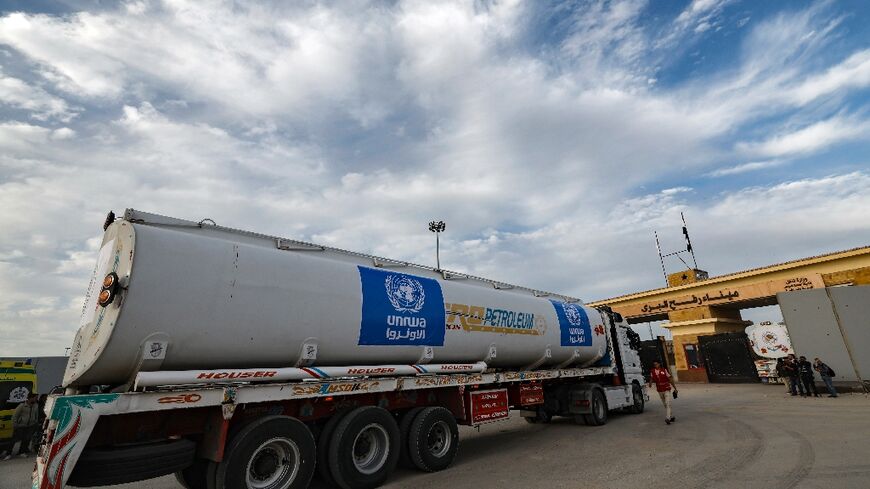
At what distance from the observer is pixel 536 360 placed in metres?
11.1

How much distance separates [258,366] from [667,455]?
7476 mm

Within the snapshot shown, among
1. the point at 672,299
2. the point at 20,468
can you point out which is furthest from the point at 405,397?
the point at 672,299

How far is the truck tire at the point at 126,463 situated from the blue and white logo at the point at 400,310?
9.51 feet

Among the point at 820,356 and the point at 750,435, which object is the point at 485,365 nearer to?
the point at 750,435

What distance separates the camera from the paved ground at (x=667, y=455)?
21.7 ft

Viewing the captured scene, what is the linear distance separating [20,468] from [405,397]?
9178 millimetres

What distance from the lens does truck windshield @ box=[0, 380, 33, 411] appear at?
459 inches

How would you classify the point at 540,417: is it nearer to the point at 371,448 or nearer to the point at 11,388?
the point at 371,448

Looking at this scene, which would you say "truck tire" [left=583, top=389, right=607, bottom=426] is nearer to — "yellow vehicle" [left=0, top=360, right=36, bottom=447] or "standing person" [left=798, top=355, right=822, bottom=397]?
"standing person" [left=798, top=355, right=822, bottom=397]

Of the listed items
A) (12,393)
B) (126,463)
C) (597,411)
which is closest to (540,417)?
(597,411)

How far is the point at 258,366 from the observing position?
621 centimetres

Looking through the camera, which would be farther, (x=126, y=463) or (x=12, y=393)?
(x=12, y=393)

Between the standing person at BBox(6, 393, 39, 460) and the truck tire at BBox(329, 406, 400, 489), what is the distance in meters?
9.94

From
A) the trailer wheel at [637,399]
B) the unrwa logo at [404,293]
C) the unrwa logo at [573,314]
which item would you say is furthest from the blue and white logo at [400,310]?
the trailer wheel at [637,399]
